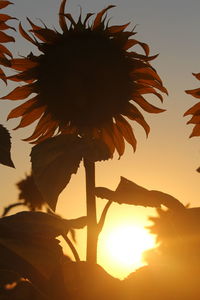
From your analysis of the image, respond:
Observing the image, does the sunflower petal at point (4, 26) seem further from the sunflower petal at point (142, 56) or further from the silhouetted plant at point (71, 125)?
the sunflower petal at point (142, 56)

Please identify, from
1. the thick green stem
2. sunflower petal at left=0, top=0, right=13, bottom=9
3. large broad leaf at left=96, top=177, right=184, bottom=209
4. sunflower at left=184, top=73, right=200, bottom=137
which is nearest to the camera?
large broad leaf at left=96, top=177, right=184, bottom=209

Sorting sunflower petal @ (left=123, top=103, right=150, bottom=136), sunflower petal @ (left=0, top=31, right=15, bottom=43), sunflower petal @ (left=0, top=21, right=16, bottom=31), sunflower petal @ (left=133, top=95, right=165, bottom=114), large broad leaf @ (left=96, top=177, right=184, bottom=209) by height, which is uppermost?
sunflower petal @ (left=0, top=21, right=16, bottom=31)

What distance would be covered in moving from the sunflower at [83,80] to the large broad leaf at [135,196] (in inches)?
28.8

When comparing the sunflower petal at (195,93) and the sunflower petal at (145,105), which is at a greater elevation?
the sunflower petal at (195,93)

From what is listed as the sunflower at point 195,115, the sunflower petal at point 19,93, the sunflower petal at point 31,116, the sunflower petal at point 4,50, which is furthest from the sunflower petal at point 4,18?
the sunflower at point 195,115

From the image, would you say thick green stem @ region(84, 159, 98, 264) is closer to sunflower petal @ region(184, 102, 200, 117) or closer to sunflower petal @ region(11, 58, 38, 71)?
sunflower petal @ region(11, 58, 38, 71)

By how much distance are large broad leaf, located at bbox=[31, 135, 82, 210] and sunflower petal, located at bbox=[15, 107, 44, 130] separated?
1.10m

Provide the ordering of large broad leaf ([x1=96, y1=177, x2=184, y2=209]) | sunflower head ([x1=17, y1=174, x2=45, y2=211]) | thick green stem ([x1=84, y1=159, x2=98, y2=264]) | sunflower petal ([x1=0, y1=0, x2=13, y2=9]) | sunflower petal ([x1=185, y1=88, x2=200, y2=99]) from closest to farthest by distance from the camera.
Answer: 1. large broad leaf ([x1=96, y1=177, x2=184, y2=209])
2. thick green stem ([x1=84, y1=159, x2=98, y2=264])
3. sunflower petal ([x1=0, y1=0, x2=13, y2=9])
4. sunflower petal ([x1=185, y1=88, x2=200, y2=99])
5. sunflower head ([x1=17, y1=174, x2=45, y2=211])

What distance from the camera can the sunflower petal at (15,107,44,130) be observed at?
2750 millimetres

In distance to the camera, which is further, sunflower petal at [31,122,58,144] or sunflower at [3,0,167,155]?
sunflower petal at [31,122,58,144]

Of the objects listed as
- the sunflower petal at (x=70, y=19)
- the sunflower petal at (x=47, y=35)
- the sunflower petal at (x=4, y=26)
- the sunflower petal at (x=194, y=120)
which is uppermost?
the sunflower petal at (x=70, y=19)

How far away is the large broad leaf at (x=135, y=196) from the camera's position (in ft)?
4.59

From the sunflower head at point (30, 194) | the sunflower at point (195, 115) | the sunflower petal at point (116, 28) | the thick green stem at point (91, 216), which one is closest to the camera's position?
the thick green stem at point (91, 216)

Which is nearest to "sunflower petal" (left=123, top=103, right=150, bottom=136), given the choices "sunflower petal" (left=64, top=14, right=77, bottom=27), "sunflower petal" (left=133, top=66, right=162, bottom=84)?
"sunflower petal" (left=133, top=66, right=162, bottom=84)
